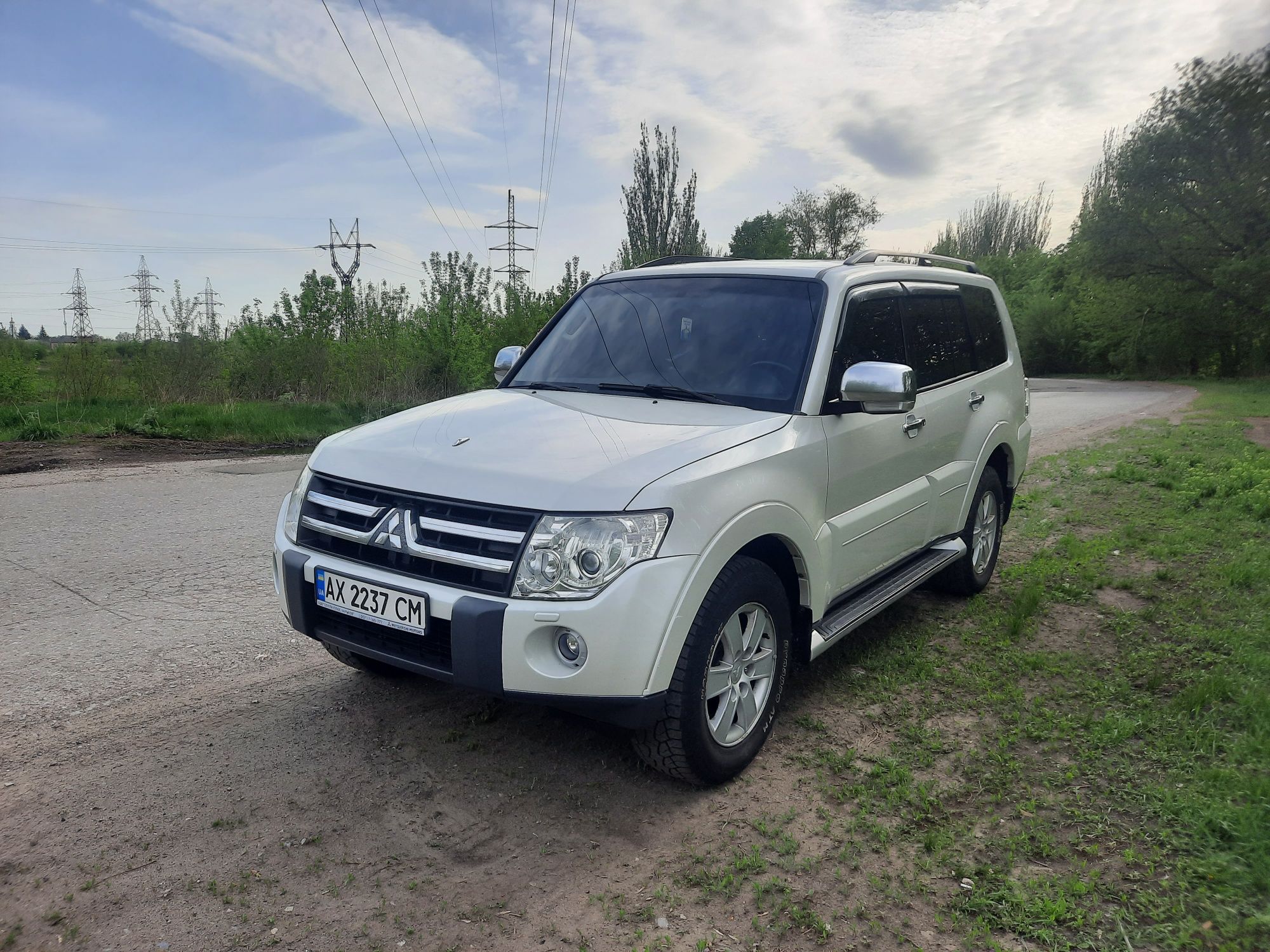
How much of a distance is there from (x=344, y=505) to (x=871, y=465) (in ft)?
7.51

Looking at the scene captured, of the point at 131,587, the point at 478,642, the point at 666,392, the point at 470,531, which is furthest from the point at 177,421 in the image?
the point at 478,642

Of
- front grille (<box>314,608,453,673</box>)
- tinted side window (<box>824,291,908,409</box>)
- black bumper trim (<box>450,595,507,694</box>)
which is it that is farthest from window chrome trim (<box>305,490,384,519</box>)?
tinted side window (<box>824,291,908,409</box>)

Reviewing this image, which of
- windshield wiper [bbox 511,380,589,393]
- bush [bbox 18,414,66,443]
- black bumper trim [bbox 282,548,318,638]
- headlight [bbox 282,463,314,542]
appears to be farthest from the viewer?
bush [bbox 18,414,66,443]

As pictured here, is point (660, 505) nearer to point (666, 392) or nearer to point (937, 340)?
point (666, 392)

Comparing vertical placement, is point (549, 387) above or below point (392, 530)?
above

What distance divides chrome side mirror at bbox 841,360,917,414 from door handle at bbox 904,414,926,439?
717 millimetres

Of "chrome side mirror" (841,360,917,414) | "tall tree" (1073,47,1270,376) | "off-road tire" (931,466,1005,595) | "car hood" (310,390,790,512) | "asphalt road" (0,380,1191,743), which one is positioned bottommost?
"asphalt road" (0,380,1191,743)

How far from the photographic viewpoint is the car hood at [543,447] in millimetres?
2906

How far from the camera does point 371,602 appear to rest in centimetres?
309

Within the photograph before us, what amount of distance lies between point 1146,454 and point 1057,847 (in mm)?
9520

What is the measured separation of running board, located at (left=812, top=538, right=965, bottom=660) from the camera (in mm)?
3688

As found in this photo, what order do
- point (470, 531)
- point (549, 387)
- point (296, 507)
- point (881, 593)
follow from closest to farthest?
1. point (470, 531)
2. point (296, 507)
3. point (881, 593)
4. point (549, 387)

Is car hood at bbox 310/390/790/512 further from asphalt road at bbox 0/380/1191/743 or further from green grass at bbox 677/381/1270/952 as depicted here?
asphalt road at bbox 0/380/1191/743

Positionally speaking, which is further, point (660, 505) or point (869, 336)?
point (869, 336)
